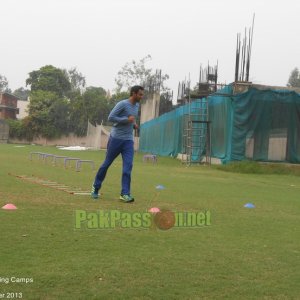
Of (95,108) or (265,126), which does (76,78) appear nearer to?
(95,108)

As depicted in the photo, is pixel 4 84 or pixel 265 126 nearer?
pixel 265 126

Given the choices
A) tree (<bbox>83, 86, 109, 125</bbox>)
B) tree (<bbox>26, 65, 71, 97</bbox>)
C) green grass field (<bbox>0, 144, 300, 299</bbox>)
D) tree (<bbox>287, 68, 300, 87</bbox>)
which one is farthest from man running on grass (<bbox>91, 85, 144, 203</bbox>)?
tree (<bbox>287, 68, 300, 87</bbox>)

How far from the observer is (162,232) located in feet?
16.7

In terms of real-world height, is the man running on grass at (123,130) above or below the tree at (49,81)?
below

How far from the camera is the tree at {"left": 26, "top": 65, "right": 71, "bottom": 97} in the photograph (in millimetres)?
83125

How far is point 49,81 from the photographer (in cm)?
8350

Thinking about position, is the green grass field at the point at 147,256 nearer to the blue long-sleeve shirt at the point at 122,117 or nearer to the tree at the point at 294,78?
the blue long-sleeve shirt at the point at 122,117

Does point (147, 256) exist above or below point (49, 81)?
below

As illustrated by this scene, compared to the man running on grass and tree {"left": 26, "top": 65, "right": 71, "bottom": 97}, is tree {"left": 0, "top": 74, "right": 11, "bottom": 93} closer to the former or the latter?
tree {"left": 26, "top": 65, "right": 71, "bottom": 97}

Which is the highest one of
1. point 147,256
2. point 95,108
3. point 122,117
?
point 95,108

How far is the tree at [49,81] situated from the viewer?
273ft

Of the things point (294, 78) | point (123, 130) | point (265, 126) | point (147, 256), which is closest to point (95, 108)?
point (294, 78)

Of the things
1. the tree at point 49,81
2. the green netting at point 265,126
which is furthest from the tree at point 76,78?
the green netting at point 265,126

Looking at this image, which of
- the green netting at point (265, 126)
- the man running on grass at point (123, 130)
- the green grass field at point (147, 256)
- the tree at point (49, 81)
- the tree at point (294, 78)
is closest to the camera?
the green grass field at point (147, 256)
